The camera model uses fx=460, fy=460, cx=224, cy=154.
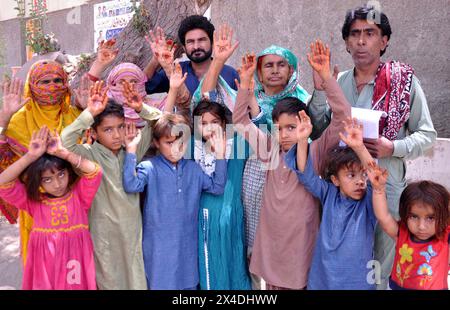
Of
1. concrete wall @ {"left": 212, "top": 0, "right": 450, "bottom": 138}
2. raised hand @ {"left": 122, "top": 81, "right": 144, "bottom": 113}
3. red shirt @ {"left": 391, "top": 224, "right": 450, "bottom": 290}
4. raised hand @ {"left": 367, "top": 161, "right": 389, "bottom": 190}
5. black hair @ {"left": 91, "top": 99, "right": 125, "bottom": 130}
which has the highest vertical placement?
concrete wall @ {"left": 212, "top": 0, "right": 450, "bottom": 138}

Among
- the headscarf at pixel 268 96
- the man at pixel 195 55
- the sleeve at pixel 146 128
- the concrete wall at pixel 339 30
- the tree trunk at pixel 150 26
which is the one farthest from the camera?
the concrete wall at pixel 339 30

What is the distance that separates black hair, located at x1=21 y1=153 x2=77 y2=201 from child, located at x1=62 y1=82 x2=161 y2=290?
0.16m

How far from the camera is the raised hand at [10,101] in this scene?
2547 millimetres

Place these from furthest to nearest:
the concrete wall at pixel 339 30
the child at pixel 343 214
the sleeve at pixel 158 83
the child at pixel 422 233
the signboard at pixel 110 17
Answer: the signboard at pixel 110 17 → the concrete wall at pixel 339 30 → the sleeve at pixel 158 83 → the child at pixel 343 214 → the child at pixel 422 233

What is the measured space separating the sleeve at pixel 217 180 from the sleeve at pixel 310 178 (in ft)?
1.23

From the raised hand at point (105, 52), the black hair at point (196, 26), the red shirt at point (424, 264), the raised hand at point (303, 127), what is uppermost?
the black hair at point (196, 26)

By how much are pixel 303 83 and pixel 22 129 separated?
18.2ft

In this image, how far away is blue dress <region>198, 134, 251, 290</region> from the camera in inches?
104

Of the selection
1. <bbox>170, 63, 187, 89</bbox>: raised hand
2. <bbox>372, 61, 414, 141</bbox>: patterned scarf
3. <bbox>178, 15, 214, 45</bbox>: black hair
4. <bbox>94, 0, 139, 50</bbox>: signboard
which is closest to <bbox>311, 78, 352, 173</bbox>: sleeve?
<bbox>372, 61, 414, 141</bbox>: patterned scarf

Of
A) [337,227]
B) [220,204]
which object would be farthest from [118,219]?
[337,227]

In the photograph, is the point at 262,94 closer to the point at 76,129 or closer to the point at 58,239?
the point at 76,129

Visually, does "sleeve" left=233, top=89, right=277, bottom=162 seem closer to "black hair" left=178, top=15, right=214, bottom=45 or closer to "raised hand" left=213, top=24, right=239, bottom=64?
"raised hand" left=213, top=24, right=239, bottom=64

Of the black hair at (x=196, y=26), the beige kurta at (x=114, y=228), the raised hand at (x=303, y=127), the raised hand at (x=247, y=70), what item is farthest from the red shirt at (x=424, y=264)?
the black hair at (x=196, y=26)

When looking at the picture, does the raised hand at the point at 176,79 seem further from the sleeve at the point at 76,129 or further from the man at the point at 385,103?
the man at the point at 385,103
